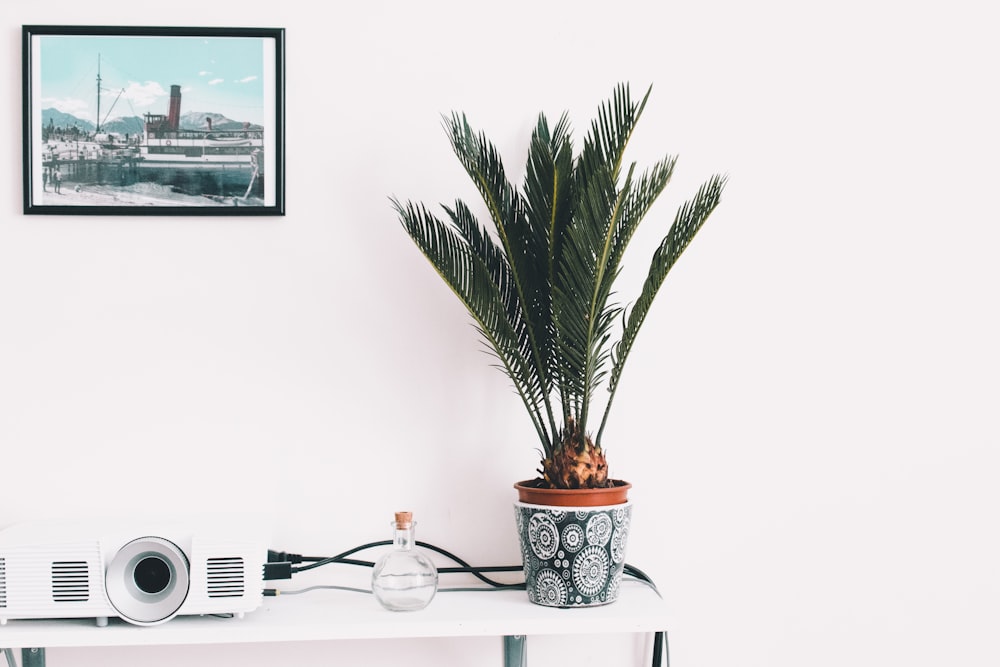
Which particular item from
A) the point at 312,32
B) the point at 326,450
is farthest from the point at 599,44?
the point at 326,450

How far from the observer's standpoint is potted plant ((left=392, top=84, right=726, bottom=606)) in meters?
1.33

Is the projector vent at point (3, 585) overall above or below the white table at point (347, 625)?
above

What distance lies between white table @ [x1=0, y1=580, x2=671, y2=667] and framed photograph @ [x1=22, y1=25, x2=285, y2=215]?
0.69 m

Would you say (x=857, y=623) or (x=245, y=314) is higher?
(x=245, y=314)

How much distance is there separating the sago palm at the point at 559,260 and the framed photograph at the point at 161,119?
1.16 ft

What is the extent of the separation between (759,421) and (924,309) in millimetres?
372

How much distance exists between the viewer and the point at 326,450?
5.13 feet

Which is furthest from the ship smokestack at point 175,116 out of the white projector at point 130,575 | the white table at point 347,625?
the white table at point 347,625

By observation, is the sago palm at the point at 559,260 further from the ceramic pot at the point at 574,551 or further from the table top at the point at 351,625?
the table top at the point at 351,625

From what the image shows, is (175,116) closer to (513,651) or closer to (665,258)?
(665,258)

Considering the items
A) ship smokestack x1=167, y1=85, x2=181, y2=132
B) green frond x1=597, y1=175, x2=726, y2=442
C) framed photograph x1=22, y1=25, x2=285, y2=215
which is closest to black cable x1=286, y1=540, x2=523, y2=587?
green frond x1=597, y1=175, x2=726, y2=442

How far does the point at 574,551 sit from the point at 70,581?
73 centimetres

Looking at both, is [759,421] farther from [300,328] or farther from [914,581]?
[300,328]

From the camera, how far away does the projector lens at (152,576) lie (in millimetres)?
1272
